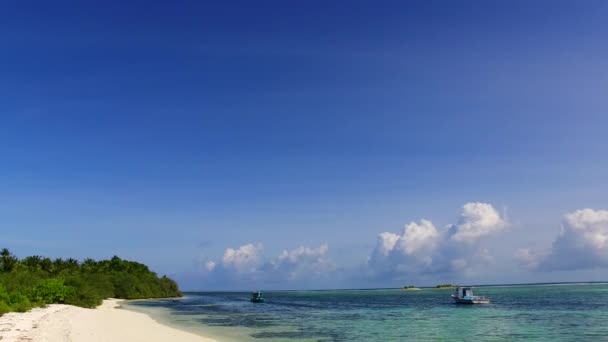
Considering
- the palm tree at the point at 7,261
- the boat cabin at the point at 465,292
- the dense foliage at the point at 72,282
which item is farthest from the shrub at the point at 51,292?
the boat cabin at the point at 465,292

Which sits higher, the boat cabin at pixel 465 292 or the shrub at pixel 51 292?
the shrub at pixel 51 292

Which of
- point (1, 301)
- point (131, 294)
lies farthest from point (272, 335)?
point (131, 294)

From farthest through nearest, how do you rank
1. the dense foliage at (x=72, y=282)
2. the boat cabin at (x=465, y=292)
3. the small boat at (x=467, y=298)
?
1. the boat cabin at (x=465, y=292)
2. the small boat at (x=467, y=298)
3. the dense foliage at (x=72, y=282)

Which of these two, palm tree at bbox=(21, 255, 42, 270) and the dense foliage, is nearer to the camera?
→ the dense foliage

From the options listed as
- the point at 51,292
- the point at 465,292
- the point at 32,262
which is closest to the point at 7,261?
the point at 32,262

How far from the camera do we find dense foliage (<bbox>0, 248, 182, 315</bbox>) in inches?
2781

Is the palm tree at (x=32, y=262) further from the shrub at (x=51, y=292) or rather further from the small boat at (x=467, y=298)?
the small boat at (x=467, y=298)

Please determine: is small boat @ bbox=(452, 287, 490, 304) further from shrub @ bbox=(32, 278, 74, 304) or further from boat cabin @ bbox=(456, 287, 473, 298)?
shrub @ bbox=(32, 278, 74, 304)

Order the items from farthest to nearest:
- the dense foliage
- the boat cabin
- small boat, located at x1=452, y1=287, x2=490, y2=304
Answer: the boat cabin < small boat, located at x1=452, y1=287, x2=490, y2=304 < the dense foliage

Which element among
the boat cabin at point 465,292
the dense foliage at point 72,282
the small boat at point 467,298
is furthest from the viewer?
the boat cabin at point 465,292

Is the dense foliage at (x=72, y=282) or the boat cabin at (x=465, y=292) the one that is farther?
the boat cabin at (x=465, y=292)

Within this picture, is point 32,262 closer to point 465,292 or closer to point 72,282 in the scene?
point 72,282

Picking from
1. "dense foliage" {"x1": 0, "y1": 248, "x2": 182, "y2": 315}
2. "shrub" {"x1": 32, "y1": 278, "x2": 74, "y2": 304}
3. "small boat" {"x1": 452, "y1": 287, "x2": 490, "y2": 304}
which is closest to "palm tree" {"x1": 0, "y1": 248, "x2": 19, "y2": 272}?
"dense foliage" {"x1": 0, "y1": 248, "x2": 182, "y2": 315}

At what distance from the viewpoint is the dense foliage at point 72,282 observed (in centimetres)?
7062
